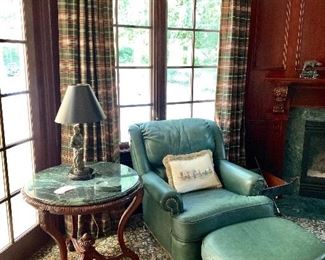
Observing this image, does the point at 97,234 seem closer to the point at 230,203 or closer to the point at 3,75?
the point at 230,203

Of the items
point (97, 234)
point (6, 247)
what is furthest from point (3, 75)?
point (97, 234)

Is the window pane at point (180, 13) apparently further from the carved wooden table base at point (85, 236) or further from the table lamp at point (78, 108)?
the carved wooden table base at point (85, 236)

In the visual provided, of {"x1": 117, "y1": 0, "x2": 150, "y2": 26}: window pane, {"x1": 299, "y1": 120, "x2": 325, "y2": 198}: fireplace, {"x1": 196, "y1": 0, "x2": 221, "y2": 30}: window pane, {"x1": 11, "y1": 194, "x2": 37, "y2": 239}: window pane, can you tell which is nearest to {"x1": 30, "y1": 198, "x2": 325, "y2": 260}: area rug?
{"x1": 11, "y1": 194, "x2": 37, "y2": 239}: window pane

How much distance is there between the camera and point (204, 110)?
346 cm

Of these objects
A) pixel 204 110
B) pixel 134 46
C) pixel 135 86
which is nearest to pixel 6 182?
pixel 135 86

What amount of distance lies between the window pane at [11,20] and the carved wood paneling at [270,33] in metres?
2.19

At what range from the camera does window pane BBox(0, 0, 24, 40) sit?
214 cm

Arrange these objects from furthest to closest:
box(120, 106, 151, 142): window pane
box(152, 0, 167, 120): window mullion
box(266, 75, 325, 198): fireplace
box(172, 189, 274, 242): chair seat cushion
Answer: box(266, 75, 325, 198): fireplace
box(120, 106, 151, 142): window pane
box(152, 0, 167, 120): window mullion
box(172, 189, 274, 242): chair seat cushion

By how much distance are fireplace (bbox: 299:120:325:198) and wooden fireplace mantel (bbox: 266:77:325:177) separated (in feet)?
0.72

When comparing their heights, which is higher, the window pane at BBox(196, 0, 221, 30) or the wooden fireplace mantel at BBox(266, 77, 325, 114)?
the window pane at BBox(196, 0, 221, 30)

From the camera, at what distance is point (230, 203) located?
7.51 feet

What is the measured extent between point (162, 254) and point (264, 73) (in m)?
2.03

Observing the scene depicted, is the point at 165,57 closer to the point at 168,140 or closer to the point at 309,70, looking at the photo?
the point at 168,140

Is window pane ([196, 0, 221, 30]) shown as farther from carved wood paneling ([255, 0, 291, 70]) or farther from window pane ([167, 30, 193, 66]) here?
carved wood paneling ([255, 0, 291, 70])
